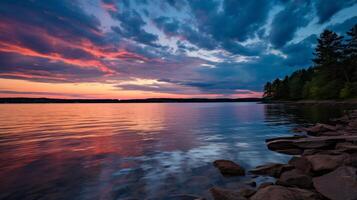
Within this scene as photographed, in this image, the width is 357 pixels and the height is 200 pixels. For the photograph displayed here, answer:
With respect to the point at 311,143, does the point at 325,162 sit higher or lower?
higher

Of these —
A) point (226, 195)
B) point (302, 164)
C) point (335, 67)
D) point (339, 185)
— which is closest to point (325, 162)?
point (302, 164)

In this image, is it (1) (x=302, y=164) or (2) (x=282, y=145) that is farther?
(2) (x=282, y=145)

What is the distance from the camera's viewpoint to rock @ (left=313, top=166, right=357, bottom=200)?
5.73 meters

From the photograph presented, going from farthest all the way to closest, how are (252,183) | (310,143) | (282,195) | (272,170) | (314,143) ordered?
1. (310,143)
2. (314,143)
3. (272,170)
4. (252,183)
5. (282,195)

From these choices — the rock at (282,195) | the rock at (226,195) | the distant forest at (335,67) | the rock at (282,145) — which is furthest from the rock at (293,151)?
the distant forest at (335,67)

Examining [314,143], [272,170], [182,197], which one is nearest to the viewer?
[182,197]

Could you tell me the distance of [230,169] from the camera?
9492 mm

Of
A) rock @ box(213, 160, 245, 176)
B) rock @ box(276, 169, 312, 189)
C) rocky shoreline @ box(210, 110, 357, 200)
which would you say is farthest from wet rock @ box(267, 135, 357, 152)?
rock @ box(276, 169, 312, 189)

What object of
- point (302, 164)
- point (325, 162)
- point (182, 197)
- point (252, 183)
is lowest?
point (182, 197)

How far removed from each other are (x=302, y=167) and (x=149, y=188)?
5.79 meters

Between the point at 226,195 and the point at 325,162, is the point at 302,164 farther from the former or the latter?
the point at 226,195

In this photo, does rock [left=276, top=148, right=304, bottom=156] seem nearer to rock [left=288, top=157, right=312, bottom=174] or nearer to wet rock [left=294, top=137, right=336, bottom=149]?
wet rock [left=294, top=137, right=336, bottom=149]

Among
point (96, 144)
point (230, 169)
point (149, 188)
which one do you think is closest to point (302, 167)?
point (230, 169)

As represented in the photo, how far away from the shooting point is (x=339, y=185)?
6.18m
